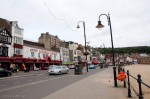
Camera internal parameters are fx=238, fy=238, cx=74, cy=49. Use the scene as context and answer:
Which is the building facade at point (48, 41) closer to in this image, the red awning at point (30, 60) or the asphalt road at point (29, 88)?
the red awning at point (30, 60)

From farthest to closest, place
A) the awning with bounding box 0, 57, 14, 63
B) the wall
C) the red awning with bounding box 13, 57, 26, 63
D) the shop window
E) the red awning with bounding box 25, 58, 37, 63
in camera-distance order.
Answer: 1. the wall
2. the red awning with bounding box 25, 58, 37, 63
3. the red awning with bounding box 13, 57, 26, 63
4. the shop window
5. the awning with bounding box 0, 57, 14, 63

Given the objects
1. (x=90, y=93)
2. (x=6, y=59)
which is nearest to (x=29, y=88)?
(x=90, y=93)

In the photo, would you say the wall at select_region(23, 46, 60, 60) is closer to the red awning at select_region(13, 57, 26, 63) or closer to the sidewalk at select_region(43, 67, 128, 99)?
the red awning at select_region(13, 57, 26, 63)

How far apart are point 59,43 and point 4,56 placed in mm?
51007

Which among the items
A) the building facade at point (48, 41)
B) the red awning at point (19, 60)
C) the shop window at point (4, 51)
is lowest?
the red awning at point (19, 60)

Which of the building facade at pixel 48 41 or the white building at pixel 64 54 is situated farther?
the white building at pixel 64 54

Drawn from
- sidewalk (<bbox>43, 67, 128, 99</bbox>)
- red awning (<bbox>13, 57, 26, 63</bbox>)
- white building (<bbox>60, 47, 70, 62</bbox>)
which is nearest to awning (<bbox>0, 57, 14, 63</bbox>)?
red awning (<bbox>13, 57, 26, 63</bbox>)

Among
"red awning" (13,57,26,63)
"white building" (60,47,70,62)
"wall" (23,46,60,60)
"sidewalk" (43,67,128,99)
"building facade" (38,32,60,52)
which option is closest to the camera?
"sidewalk" (43,67,128,99)

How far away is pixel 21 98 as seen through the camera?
1167cm

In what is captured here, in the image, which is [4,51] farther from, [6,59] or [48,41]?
[48,41]

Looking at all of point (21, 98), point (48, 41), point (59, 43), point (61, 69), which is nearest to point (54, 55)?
point (48, 41)

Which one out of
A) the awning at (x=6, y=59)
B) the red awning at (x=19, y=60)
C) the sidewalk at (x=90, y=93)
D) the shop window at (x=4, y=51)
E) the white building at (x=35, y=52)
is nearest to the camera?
the sidewalk at (x=90, y=93)

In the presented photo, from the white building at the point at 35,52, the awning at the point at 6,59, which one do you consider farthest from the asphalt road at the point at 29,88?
the white building at the point at 35,52

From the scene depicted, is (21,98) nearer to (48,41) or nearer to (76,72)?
(76,72)
